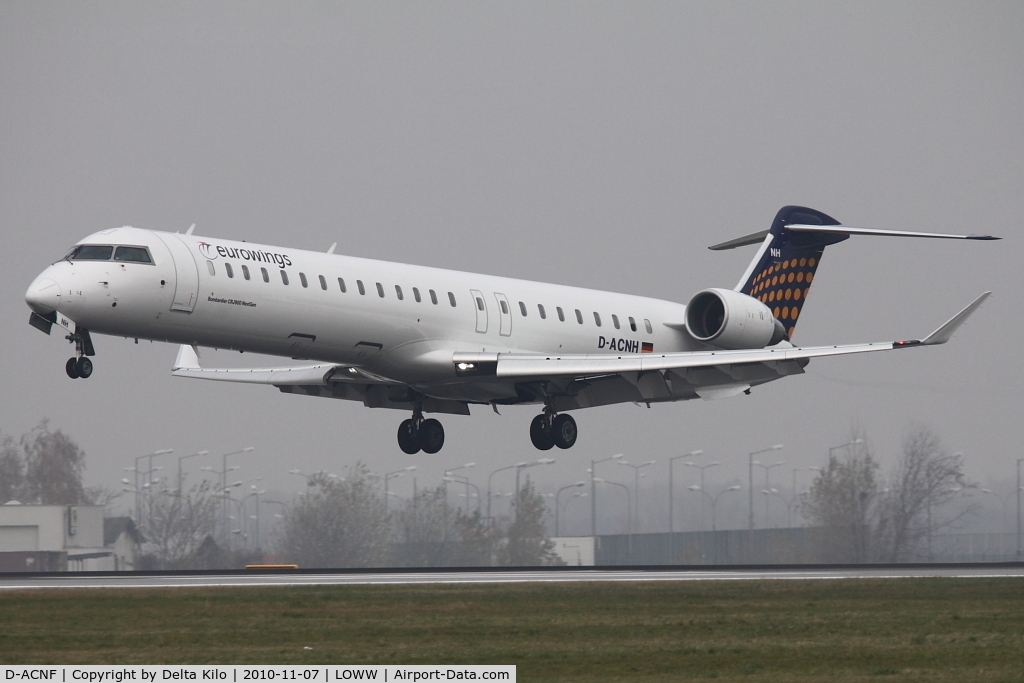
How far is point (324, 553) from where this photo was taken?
5356 cm

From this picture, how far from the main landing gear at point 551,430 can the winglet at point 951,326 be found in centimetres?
863

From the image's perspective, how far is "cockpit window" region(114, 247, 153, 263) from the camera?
23.9 metres

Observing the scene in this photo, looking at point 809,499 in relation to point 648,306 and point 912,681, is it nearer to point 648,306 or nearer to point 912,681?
point 648,306

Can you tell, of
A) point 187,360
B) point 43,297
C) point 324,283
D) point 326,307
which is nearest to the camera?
point 43,297

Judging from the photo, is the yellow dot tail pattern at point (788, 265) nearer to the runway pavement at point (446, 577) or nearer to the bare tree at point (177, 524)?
the runway pavement at point (446, 577)

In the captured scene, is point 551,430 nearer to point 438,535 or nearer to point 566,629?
point 566,629

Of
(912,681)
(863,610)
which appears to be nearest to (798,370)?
(863,610)

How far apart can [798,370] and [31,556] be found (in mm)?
38823

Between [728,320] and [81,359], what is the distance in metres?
14.7

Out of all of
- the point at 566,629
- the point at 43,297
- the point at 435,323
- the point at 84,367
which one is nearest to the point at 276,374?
the point at 435,323

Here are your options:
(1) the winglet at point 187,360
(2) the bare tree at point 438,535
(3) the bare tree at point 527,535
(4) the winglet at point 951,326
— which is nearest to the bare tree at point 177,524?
(2) the bare tree at point 438,535

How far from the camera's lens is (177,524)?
57844 millimetres

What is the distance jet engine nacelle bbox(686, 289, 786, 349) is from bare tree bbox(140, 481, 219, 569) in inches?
1190

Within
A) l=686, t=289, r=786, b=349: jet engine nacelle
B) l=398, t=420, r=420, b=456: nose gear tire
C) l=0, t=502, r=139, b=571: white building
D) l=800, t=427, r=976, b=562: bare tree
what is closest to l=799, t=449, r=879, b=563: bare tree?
l=800, t=427, r=976, b=562: bare tree
